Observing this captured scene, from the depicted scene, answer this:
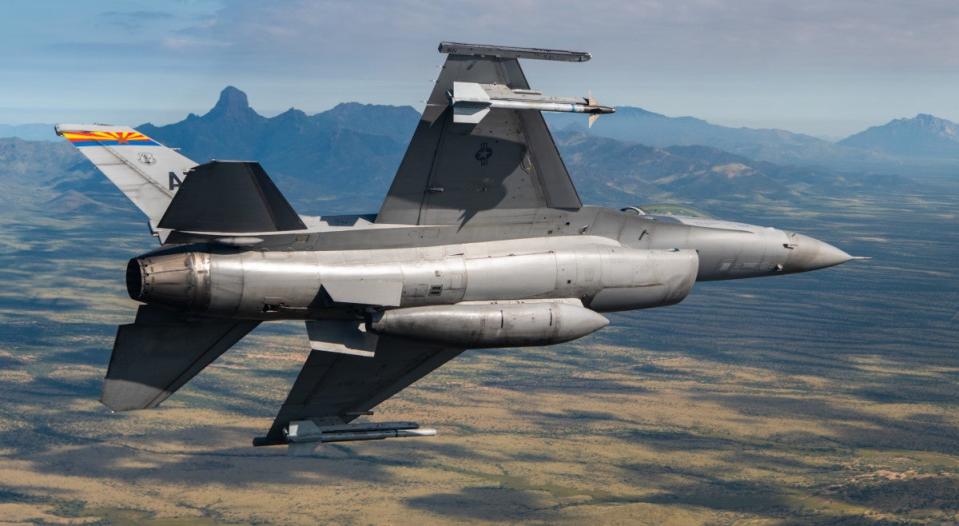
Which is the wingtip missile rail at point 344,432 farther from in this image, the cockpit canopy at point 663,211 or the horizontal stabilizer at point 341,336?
the cockpit canopy at point 663,211

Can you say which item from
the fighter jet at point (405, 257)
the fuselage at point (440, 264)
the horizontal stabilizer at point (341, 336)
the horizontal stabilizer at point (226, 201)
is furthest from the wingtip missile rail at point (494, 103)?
the horizontal stabilizer at point (341, 336)

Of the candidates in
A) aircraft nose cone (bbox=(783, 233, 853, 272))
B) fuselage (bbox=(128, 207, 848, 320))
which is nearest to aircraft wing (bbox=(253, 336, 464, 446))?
fuselage (bbox=(128, 207, 848, 320))

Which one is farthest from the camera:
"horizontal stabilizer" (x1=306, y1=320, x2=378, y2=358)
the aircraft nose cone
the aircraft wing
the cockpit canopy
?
the aircraft nose cone

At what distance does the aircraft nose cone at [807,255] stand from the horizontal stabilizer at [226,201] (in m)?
19.4

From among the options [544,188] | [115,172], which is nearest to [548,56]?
[544,188]

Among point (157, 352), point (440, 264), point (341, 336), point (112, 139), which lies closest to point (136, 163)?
point (112, 139)

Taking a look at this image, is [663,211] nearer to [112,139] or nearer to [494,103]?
[494,103]

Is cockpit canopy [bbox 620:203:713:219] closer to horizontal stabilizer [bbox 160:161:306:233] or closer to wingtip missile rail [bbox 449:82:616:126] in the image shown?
wingtip missile rail [bbox 449:82:616:126]

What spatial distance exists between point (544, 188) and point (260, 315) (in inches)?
403

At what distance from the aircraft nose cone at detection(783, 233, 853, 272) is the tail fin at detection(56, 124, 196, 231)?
22.6 metres

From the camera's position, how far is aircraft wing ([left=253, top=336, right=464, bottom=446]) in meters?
36.6

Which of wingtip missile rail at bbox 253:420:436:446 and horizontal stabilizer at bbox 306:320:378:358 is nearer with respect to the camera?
horizontal stabilizer at bbox 306:320:378:358

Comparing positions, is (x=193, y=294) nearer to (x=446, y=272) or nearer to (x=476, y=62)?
(x=446, y=272)

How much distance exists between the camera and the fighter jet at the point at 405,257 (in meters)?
30.5
